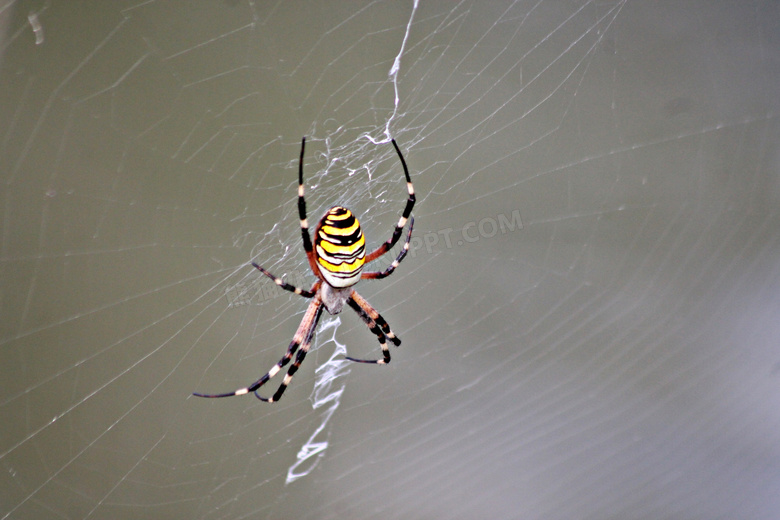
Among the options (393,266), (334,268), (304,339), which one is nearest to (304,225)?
(334,268)

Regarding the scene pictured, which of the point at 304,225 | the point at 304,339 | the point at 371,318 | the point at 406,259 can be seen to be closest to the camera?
the point at 304,225

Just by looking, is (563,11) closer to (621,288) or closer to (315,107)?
(315,107)

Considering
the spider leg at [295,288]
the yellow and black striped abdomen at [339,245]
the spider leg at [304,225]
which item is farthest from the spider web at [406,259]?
the yellow and black striped abdomen at [339,245]

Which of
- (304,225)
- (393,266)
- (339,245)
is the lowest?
(393,266)

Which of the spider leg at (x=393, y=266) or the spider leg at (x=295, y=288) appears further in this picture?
the spider leg at (x=393, y=266)

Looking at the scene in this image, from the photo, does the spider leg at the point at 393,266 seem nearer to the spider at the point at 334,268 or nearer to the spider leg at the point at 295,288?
the spider at the point at 334,268

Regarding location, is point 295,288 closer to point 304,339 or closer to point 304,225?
point 304,225
